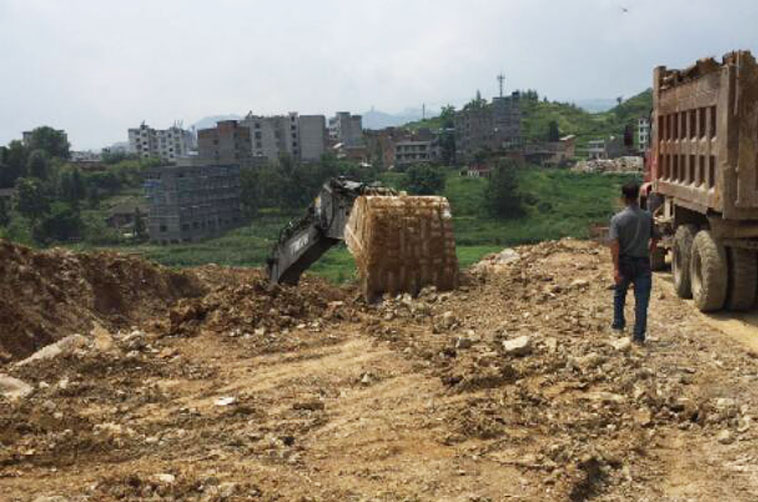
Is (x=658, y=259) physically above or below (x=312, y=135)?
below

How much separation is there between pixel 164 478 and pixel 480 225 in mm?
49931

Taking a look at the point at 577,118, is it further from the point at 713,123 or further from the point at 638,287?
the point at 638,287

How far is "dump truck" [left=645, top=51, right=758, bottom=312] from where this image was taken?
24.1 ft

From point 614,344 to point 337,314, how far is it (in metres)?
3.48

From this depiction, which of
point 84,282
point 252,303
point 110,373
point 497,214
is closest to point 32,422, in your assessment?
point 110,373

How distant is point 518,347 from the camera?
266 inches

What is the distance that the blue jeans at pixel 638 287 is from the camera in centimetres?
699

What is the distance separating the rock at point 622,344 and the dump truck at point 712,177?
1743 mm

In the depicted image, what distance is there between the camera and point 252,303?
9.18 m

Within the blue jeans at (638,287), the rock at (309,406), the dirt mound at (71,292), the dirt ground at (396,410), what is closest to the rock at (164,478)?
the dirt ground at (396,410)

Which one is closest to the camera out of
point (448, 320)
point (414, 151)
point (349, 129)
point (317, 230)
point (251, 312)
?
point (448, 320)

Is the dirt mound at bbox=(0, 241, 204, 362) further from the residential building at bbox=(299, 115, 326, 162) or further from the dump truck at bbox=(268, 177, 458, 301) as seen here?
the residential building at bbox=(299, 115, 326, 162)

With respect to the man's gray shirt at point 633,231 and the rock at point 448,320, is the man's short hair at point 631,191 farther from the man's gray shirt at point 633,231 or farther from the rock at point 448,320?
the rock at point 448,320

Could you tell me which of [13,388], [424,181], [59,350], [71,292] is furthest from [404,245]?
[424,181]
